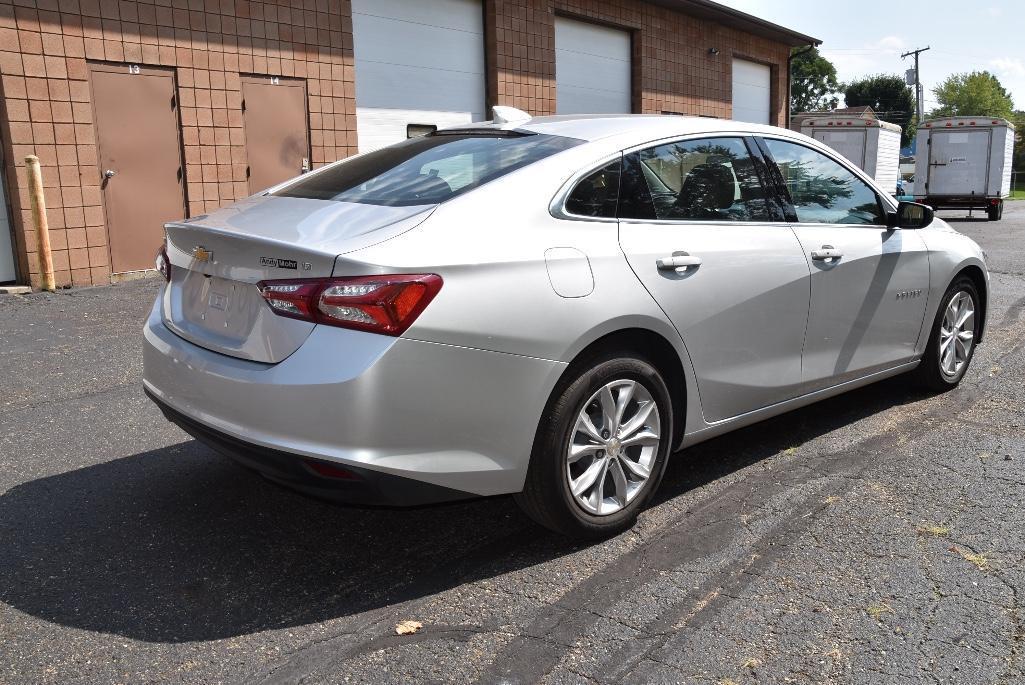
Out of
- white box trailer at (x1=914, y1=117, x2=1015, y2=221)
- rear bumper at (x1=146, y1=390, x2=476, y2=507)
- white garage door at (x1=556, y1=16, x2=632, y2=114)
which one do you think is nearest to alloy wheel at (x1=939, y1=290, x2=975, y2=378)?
rear bumper at (x1=146, y1=390, x2=476, y2=507)

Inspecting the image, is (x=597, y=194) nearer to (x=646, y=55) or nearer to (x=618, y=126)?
(x=618, y=126)

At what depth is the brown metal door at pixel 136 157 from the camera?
33.6 feet

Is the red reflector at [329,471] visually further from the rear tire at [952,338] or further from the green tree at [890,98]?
the green tree at [890,98]

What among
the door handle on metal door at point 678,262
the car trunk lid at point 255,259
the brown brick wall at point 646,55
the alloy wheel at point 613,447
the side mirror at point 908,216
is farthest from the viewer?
the brown brick wall at point 646,55

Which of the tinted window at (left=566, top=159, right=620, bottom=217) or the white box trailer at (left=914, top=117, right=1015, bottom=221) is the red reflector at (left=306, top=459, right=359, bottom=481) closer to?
the tinted window at (left=566, top=159, right=620, bottom=217)

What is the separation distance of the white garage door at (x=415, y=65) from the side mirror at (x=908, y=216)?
30.4ft

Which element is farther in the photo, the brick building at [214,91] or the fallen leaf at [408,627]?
the brick building at [214,91]

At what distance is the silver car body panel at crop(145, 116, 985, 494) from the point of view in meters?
2.79

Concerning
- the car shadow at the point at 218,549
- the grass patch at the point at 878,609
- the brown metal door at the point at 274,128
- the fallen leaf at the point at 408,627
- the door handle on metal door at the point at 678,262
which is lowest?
the grass patch at the point at 878,609

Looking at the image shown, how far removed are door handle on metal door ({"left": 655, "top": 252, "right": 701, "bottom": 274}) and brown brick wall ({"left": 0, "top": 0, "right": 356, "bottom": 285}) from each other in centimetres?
846

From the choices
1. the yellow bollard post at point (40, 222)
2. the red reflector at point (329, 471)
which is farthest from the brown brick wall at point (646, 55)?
the red reflector at point (329, 471)

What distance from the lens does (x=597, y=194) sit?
11.3ft

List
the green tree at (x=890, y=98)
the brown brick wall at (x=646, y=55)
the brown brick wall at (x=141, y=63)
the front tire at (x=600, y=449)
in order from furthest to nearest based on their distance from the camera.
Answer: the green tree at (x=890, y=98) → the brown brick wall at (x=646, y=55) → the brown brick wall at (x=141, y=63) → the front tire at (x=600, y=449)

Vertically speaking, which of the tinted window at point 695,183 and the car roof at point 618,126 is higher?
the car roof at point 618,126
